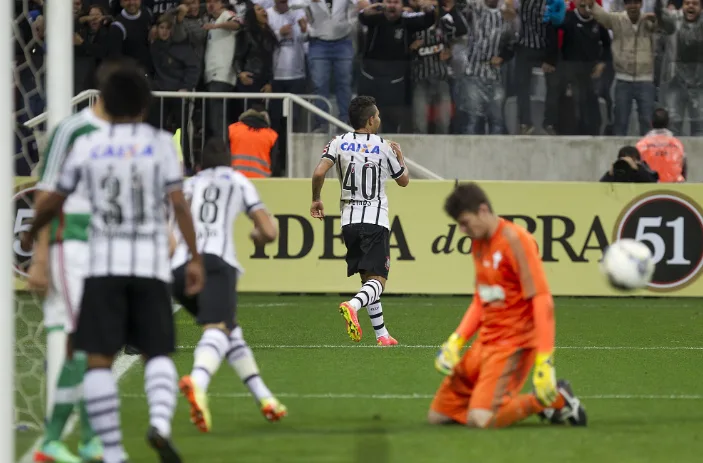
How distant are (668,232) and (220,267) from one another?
30.1 feet

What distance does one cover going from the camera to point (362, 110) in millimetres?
11047

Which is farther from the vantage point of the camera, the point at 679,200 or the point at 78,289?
the point at 679,200

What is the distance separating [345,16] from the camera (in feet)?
55.7

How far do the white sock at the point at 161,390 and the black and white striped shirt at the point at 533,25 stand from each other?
38.9ft

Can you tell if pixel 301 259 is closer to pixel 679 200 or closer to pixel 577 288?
pixel 577 288

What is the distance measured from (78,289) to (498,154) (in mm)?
12484

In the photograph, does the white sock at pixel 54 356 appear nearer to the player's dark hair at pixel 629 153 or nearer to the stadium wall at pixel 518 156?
the player's dark hair at pixel 629 153

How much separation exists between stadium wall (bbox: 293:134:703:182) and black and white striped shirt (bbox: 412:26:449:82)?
106 centimetres

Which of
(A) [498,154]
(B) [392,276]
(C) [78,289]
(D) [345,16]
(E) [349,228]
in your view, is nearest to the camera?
(C) [78,289]

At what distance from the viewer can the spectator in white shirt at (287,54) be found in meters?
17.0

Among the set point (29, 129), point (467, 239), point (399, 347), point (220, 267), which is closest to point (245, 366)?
point (220, 267)

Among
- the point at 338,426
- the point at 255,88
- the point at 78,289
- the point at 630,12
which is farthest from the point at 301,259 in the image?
the point at 78,289

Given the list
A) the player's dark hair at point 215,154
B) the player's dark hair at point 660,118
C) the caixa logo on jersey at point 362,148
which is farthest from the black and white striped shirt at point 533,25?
the player's dark hair at point 215,154

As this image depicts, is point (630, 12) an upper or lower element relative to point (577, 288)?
upper
